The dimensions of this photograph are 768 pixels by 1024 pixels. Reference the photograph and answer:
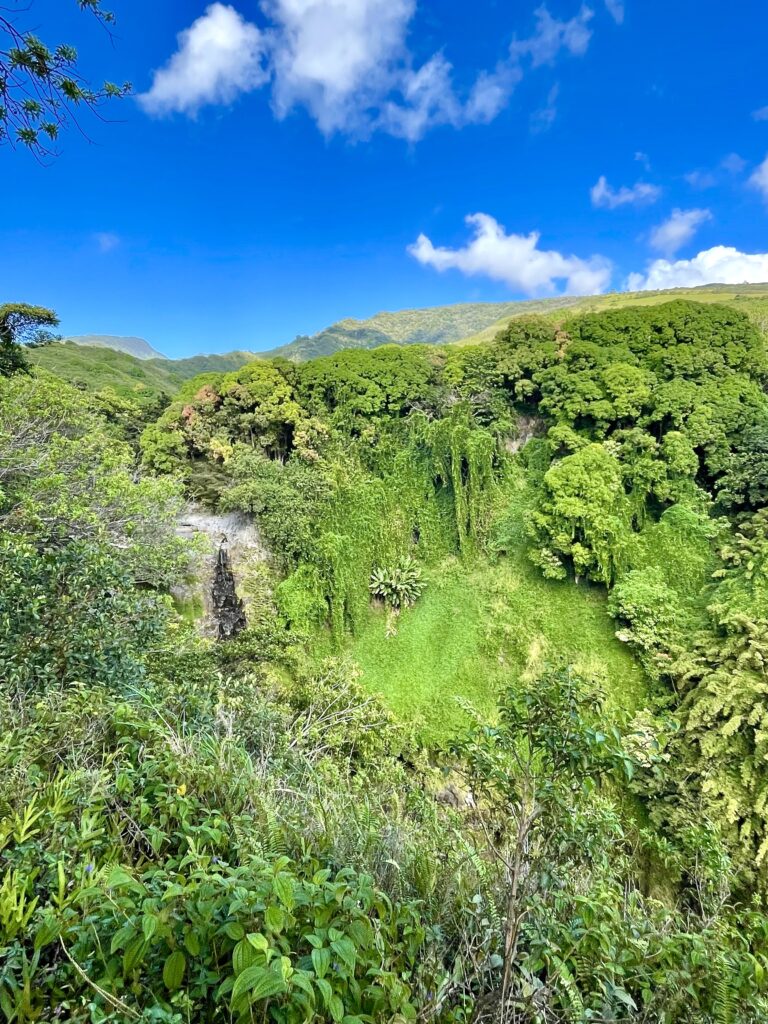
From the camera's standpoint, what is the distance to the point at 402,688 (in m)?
11.1

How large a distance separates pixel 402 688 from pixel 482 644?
2.26m

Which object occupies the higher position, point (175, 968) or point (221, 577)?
point (175, 968)

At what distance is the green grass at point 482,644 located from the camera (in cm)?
1035

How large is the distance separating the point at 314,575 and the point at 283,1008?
11362 millimetres

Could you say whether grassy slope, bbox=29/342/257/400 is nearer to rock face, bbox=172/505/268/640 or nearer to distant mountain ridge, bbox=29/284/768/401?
distant mountain ridge, bbox=29/284/768/401

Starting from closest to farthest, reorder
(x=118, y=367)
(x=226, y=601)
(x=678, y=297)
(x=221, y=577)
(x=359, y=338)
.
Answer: (x=226, y=601) → (x=221, y=577) → (x=678, y=297) → (x=118, y=367) → (x=359, y=338)

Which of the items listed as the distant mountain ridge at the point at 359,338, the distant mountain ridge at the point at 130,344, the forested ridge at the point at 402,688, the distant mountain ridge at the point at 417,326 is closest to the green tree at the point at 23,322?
the forested ridge at the point at 402,688

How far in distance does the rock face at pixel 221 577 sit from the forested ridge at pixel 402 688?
0.19 m

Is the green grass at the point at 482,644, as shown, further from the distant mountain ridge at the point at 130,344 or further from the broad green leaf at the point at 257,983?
the distant mountain ridge at the point at 130,344

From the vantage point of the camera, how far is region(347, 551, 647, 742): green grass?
408 inches

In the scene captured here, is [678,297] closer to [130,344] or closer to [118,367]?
[118,367]

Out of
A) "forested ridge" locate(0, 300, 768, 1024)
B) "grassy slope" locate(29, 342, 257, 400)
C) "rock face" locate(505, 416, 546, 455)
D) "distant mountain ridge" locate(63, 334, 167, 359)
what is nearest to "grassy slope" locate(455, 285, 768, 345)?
"rock face" locate(505, 416, 546, 455)

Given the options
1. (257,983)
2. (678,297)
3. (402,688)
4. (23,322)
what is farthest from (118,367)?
(257,983)

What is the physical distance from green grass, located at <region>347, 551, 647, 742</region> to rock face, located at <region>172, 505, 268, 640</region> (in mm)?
3314
